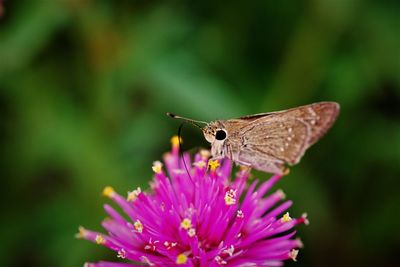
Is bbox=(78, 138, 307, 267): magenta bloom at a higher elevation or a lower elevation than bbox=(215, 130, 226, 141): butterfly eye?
lower

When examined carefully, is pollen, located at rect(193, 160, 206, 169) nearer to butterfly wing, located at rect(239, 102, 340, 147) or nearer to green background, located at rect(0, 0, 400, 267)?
butterfly wing, located at rect(239, 102, 340, 147)

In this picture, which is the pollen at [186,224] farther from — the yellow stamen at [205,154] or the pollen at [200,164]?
the yellow stamen at [205,154]

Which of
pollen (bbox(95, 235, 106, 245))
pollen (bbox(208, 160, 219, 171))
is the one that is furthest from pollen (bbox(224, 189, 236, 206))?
pollen (bbox(95, 235, 106, 245))

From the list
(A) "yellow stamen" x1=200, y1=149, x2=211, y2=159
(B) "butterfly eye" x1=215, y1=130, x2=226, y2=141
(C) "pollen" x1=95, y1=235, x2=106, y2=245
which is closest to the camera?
(C) "pollen" x1=95, y1=235, x2=106, y2=245

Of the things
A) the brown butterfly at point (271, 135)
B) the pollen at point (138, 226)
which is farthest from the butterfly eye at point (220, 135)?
the pollen at point (138, 226)

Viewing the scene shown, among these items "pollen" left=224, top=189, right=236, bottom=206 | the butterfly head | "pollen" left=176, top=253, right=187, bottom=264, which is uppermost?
the butterfly head

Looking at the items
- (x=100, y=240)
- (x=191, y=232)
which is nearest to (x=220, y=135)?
(x=191, y=232)

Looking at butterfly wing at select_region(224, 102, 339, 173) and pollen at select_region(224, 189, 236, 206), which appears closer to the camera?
pollen at select_region(224, 189, 236, 206)
